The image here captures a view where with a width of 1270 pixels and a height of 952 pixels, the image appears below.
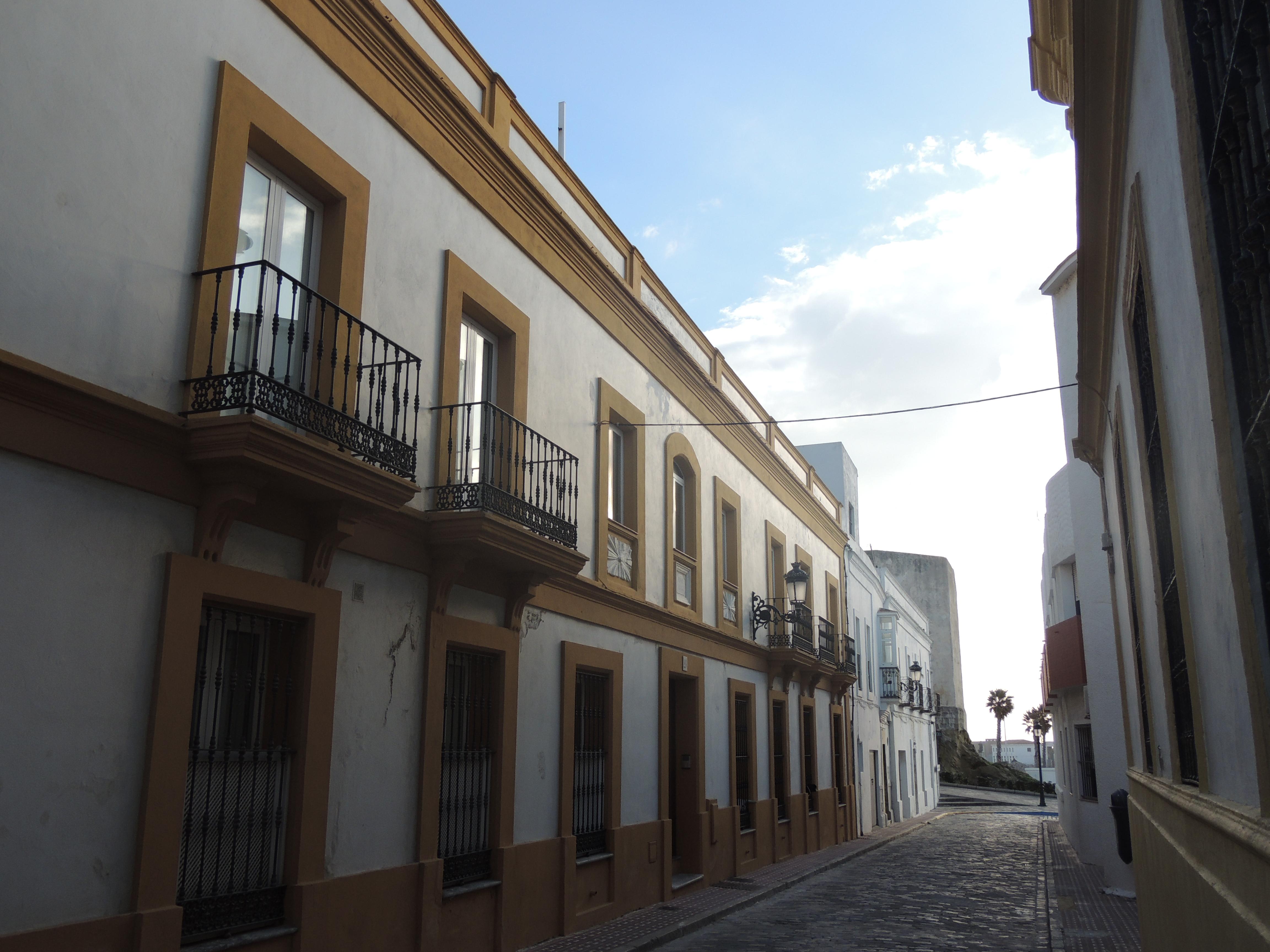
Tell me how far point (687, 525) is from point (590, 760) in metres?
4.76

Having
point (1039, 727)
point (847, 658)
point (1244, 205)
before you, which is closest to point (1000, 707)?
point (1039, 727)

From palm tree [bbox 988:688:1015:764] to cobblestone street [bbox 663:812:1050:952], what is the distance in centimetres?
6235

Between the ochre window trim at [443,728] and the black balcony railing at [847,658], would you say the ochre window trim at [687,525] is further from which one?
the black balcony railing at [847,658]

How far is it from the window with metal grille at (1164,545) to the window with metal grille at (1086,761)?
12059 mm

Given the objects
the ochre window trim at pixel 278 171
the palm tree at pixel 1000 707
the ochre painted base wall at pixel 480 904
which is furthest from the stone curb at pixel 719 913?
the palm tree at pixel 1000 707

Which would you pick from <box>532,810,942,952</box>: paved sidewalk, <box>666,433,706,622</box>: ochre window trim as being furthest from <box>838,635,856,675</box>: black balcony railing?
<box>666,433,706,622</box>: ochre window trim

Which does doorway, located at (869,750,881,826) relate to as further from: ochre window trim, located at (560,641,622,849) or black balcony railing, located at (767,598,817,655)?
ochre window trim, located at (560,641,622,849)

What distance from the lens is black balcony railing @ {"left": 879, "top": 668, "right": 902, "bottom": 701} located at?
3039 centimetres

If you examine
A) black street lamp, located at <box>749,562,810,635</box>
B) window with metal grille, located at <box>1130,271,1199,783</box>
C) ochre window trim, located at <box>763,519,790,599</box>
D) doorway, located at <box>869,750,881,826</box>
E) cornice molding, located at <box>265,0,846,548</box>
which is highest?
cornice molding, located at <box>265,0,846,548</box>

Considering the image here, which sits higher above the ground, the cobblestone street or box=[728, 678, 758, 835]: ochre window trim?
box=[728, 678, 758, 835]: ochre window trim

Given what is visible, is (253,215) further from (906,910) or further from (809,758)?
(809,758)

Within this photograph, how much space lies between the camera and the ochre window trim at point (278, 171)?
6.48 m

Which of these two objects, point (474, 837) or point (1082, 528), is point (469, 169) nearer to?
point (474, 837)

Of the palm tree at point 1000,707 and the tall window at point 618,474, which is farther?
the palm tree at point 1000,707
